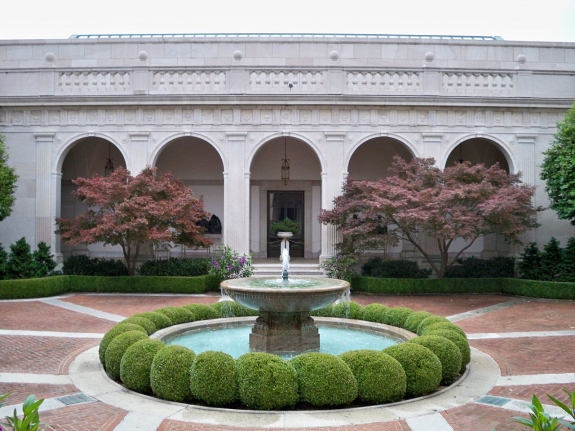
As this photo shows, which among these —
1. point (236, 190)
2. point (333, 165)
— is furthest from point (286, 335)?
point (333, 165)

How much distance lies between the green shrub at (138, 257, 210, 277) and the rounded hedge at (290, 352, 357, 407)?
1265 cm

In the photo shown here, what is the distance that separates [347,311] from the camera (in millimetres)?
11344

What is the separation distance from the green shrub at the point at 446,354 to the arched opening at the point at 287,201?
1563 cm

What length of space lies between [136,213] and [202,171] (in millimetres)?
7261

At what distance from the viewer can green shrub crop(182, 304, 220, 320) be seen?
36.1 feet

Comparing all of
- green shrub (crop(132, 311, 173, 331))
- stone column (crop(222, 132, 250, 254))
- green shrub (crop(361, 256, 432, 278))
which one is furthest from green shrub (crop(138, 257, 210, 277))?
green shrub (crop(132, 311, 173, 331))

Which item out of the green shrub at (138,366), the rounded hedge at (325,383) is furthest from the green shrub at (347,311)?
the green shrub at (138,366)

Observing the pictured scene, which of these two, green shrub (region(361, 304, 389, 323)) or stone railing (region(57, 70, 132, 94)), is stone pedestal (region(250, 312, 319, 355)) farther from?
stone railing (region(57, 70, 132, 94))

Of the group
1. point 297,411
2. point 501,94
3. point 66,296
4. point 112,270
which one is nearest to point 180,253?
point 112,270

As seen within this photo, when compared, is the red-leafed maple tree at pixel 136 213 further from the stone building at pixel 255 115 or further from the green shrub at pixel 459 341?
the green shrub at pixel 459 341

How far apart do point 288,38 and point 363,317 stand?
14.6 m

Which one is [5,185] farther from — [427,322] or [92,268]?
[427,322]

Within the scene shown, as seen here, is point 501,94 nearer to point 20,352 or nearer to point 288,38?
point 288,38

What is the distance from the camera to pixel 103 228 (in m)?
16.4
